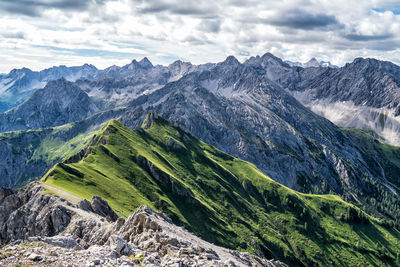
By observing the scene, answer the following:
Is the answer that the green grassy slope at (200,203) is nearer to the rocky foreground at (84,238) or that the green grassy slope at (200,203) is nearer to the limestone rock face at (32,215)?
the limestone rock face at (32,215)

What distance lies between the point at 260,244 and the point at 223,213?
77.7 feet

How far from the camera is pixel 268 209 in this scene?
198m

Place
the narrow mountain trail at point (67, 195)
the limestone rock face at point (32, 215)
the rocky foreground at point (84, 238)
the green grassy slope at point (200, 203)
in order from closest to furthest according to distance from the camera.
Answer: the rocky foreground at point (84, 238)
the limestone rock face at point (32, 215)
the narrow mountain trail at point (67, 195)
the green grassy slope at point (200, 203)

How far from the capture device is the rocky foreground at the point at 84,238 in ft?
107

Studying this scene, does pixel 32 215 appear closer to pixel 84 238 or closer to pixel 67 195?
pixel 67 195

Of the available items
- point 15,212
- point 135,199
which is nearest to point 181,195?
point 135,199

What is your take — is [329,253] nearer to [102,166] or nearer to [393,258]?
[393,258]

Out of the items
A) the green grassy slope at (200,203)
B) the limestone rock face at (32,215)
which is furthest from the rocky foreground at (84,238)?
the green grassy slope at (200,203)

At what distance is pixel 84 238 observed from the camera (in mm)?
58219

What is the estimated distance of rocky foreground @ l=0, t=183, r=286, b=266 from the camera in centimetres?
3269

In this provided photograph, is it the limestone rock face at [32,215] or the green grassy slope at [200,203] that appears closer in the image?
the limestone rock face at [32,215]

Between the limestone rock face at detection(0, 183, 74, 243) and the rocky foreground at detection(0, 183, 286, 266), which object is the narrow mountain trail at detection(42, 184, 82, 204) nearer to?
the rocky foreground at detection(0, 183, 286, 266)

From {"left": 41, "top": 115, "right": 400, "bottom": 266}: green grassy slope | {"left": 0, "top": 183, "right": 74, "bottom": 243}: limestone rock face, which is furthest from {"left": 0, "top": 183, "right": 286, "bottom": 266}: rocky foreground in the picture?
{"left": 41, "top": 115, "right": 400, "bottom": 266}: green grassy slope

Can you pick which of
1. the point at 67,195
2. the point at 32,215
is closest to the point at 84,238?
the point at 32,215
